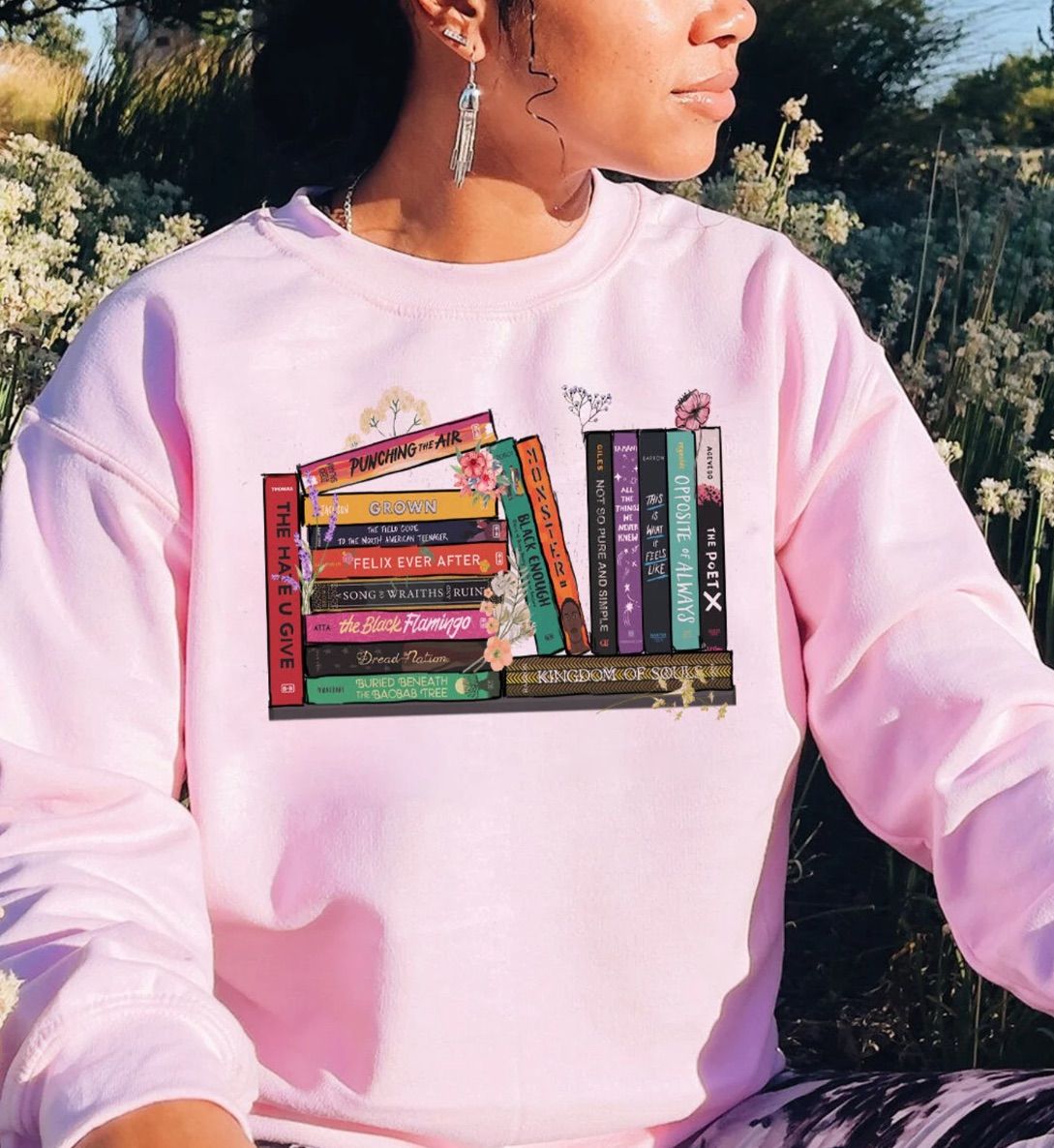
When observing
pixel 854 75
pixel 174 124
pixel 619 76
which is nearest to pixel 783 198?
pixel 619 76

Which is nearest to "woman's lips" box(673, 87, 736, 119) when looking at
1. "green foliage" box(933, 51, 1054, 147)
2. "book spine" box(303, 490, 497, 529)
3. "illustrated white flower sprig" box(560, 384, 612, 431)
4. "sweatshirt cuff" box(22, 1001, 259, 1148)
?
"illustrated white flower sprig" box(560, 384, 612, 431)

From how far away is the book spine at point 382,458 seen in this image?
64.7 inches

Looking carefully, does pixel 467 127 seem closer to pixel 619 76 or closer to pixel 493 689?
pixel 619 76

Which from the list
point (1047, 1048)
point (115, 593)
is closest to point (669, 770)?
point (115, 593)

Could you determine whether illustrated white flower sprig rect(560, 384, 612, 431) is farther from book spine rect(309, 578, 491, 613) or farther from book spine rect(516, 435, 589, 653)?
book spine rect(309, 578, 491, 613)

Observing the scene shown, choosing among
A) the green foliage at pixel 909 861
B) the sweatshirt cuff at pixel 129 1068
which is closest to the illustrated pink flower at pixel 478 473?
the sweatshirt cuff at pixel 129 1068

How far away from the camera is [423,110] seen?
1.77m

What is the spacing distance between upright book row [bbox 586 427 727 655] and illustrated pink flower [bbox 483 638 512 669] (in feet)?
0.26

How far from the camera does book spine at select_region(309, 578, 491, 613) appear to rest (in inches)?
64.7

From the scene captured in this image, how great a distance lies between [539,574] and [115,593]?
14.8 inches

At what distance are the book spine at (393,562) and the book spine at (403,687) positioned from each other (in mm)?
93

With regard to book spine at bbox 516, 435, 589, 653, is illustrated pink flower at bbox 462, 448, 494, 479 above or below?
above

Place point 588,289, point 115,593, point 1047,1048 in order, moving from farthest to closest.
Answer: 1. point 1047,1048
2. point 588,289
3. point 115,593

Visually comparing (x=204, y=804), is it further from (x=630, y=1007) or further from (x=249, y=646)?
(x=630, y=1007)
